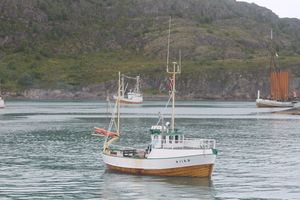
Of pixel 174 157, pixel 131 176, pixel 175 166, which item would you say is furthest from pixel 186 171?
pixel 131 176

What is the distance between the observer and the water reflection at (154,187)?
5898 cm

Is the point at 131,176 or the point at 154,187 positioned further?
the point at 131,176

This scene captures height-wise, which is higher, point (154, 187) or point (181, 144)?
point (181, 144)

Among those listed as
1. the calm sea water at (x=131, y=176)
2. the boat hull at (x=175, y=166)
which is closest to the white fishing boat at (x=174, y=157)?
the boat hull at (x=175, y=166)

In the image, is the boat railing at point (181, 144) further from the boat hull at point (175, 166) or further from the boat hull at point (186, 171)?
the boat hull at point (186, 171)

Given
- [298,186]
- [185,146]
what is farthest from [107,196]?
[298,186]

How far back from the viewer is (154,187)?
62.6m

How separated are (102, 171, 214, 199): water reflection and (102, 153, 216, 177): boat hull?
58cm

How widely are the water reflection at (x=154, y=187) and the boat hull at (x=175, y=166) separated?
585 millimetres

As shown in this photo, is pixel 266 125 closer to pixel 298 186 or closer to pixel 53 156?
pixel 53 156

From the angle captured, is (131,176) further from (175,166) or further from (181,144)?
(181,144)

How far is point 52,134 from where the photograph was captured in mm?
123938

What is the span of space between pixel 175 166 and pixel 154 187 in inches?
181

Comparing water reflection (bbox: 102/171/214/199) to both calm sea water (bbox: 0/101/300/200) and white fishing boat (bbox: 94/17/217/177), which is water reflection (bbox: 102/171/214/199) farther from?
white fishing boat (bbox: 94/17/217/177)
